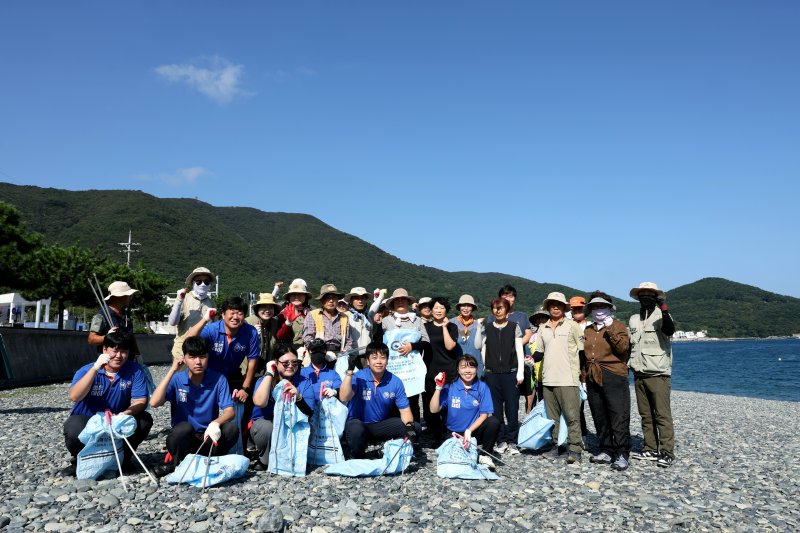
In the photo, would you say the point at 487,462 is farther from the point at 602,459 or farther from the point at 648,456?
the point at 648,456

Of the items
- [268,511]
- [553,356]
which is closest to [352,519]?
[268,511]

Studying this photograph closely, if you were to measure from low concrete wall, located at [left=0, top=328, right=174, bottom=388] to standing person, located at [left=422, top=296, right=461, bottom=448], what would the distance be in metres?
11.7

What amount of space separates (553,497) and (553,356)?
2180 mm

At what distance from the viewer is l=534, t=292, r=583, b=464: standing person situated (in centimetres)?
754

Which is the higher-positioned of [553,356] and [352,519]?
[553,356]

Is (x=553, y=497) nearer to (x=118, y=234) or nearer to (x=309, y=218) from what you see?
(x=118, y=234)

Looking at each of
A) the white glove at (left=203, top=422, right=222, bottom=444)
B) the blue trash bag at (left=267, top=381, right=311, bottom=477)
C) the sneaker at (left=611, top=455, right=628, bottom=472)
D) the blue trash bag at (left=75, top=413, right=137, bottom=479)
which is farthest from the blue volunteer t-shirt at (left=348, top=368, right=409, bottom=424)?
the sneaker at (left=611, top=455, right=628, bottom=472)

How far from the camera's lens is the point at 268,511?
16.5 ft

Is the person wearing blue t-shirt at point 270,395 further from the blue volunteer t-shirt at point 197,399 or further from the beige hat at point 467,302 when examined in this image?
the beige hat at point 467,302

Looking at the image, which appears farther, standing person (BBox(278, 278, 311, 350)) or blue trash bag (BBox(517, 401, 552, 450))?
standing person (BBox(278, 278, 311, 350))

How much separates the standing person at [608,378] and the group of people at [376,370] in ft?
0.05

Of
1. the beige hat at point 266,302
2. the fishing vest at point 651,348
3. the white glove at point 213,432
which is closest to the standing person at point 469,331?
the fishing vest at point 651,348

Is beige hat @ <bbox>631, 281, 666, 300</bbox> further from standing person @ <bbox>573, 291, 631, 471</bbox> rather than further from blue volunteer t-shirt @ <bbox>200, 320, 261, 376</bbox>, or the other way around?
blue volunteer t-shirt @ <bbox>200, 320, 261, 376</bbox>

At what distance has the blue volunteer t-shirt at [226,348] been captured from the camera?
6.68 metres
